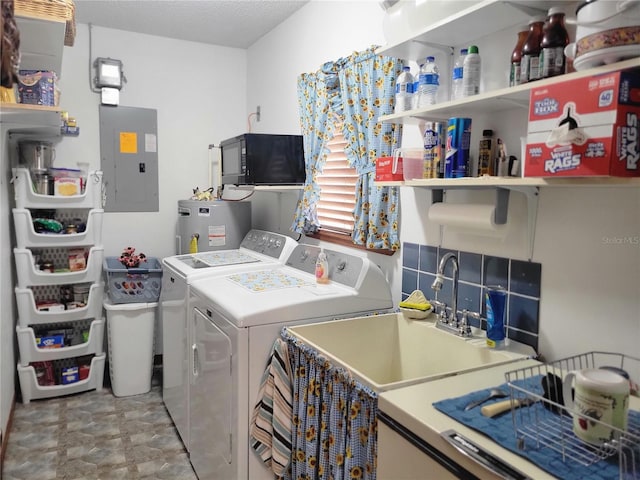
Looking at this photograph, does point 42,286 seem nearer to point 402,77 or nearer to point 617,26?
point 402,77

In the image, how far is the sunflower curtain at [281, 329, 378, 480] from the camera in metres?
1.52

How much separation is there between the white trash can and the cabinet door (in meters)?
2.54

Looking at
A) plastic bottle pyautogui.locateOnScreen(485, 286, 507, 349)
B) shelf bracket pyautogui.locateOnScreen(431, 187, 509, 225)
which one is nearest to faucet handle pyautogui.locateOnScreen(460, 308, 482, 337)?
plastic bottle pyautogui.locateOnScreen(485, 286, 507, 349)

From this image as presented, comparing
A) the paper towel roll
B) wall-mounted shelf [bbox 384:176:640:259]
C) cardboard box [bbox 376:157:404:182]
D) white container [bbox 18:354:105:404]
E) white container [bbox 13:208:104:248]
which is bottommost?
white container [bbox 18:354:105:404]

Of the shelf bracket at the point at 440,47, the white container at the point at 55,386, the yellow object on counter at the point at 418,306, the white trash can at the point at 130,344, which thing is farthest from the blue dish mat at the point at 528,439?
the white container at the point at 55,386

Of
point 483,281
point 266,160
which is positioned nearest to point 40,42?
point 266,160

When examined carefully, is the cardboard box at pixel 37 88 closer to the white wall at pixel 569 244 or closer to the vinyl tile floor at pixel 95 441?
the white wall at pixel 569 244

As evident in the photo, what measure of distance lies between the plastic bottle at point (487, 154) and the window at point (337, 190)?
3.27ft

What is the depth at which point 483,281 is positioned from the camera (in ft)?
6.42

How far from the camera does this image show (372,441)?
1487 millimetres

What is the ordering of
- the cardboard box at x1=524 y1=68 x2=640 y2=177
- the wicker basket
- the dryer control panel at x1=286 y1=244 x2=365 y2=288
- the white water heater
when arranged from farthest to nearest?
1. the white water heater
2. the dryer control panel at x1=286 y1=244 x2=365 y2=288
3. the wicker basket
4. the cardboard box at x1=524 y1=68 x2=640 y2=177

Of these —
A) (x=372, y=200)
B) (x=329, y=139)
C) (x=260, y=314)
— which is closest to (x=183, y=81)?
(x=329, y=139)

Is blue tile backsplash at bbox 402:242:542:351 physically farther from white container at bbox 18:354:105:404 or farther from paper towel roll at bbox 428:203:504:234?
white container at bbox 18:354:105:404

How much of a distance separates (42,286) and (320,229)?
212cm
